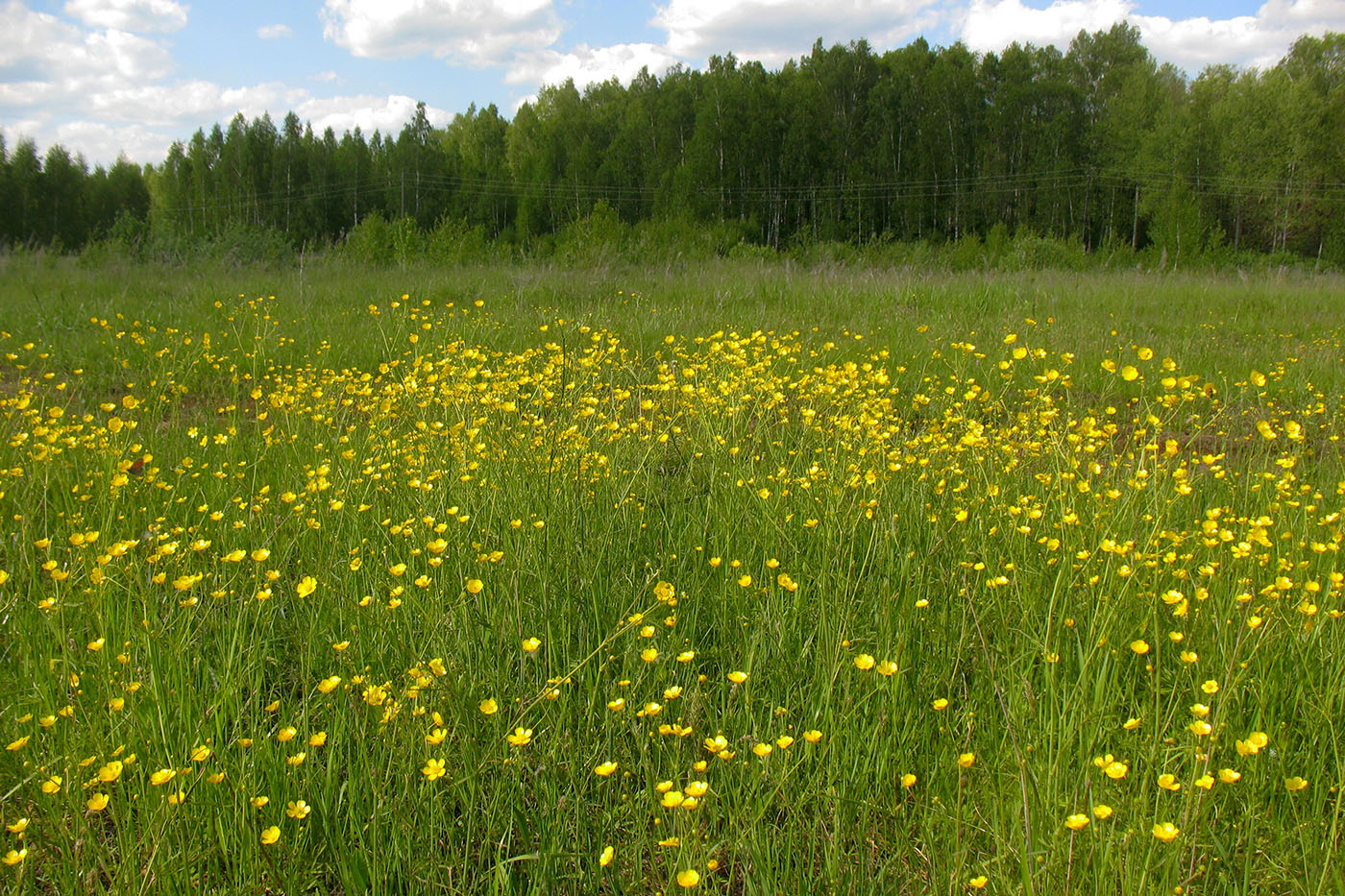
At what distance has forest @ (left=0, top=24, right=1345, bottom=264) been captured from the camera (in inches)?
1419

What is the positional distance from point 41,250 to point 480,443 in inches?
427

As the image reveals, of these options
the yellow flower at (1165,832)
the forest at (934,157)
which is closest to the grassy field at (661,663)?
the yellow flower at (1165,832)

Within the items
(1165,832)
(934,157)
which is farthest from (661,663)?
(934,157)

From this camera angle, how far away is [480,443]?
8.86ft

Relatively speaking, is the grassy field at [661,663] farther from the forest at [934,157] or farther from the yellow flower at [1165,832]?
the forest at [934,157]

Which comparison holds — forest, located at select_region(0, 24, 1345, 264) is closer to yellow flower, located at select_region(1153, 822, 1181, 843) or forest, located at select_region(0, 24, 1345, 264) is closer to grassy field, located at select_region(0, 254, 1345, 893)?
grassy field, located at select_region(0, 254, 1345, 893)

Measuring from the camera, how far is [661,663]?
5.83ft

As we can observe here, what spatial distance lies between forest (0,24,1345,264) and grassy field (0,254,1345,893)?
31189 mm

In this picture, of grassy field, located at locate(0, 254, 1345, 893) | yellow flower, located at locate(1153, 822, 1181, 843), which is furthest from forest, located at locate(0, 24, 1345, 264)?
yellow flower, located at locate(1153, 822, 1181, 843)

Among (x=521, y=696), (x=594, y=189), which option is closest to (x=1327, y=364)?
(x=521, y=696)

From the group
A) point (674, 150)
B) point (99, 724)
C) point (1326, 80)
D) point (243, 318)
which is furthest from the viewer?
point (674, 150)

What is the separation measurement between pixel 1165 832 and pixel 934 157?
42.9 meters

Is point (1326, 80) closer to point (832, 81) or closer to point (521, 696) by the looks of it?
point (832, 81)

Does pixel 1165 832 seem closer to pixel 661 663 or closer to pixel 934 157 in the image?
pixel 661 663
